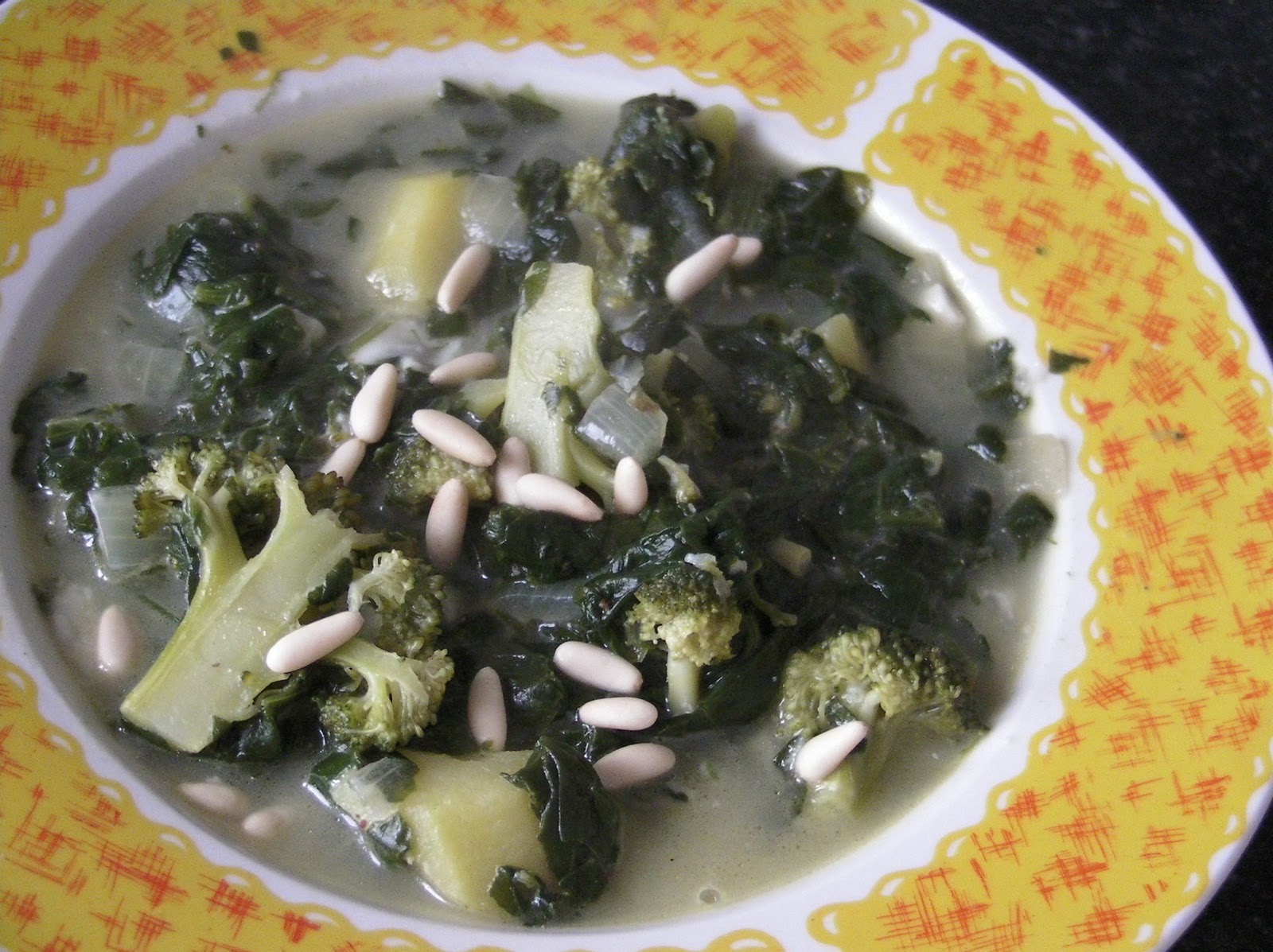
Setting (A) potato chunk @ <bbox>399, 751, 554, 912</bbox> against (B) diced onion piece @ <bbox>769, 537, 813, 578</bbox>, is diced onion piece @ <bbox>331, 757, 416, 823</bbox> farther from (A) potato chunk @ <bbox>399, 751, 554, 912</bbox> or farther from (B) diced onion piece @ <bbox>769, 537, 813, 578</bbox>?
(B) diced onion piece @ <bbox>769, 537, 813, 578</bbox>

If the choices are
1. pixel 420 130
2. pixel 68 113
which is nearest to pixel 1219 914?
pixel 420 130

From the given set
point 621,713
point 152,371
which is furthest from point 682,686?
point 152,371

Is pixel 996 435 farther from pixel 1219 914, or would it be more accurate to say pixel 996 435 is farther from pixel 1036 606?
pixel 1219 914

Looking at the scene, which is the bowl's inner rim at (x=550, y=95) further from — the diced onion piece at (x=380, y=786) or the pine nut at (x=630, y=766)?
the pine nut at (x=630, y=766)

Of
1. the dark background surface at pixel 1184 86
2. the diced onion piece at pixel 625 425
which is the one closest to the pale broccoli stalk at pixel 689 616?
the diced onion piece at pixel 625 425

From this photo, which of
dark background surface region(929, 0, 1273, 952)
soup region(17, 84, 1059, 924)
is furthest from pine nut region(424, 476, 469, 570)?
dark background surface region(929, 0, 1273, 952)

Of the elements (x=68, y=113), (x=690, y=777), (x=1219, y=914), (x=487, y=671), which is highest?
(x=68, y=113)

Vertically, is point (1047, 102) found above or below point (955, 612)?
Result: above
